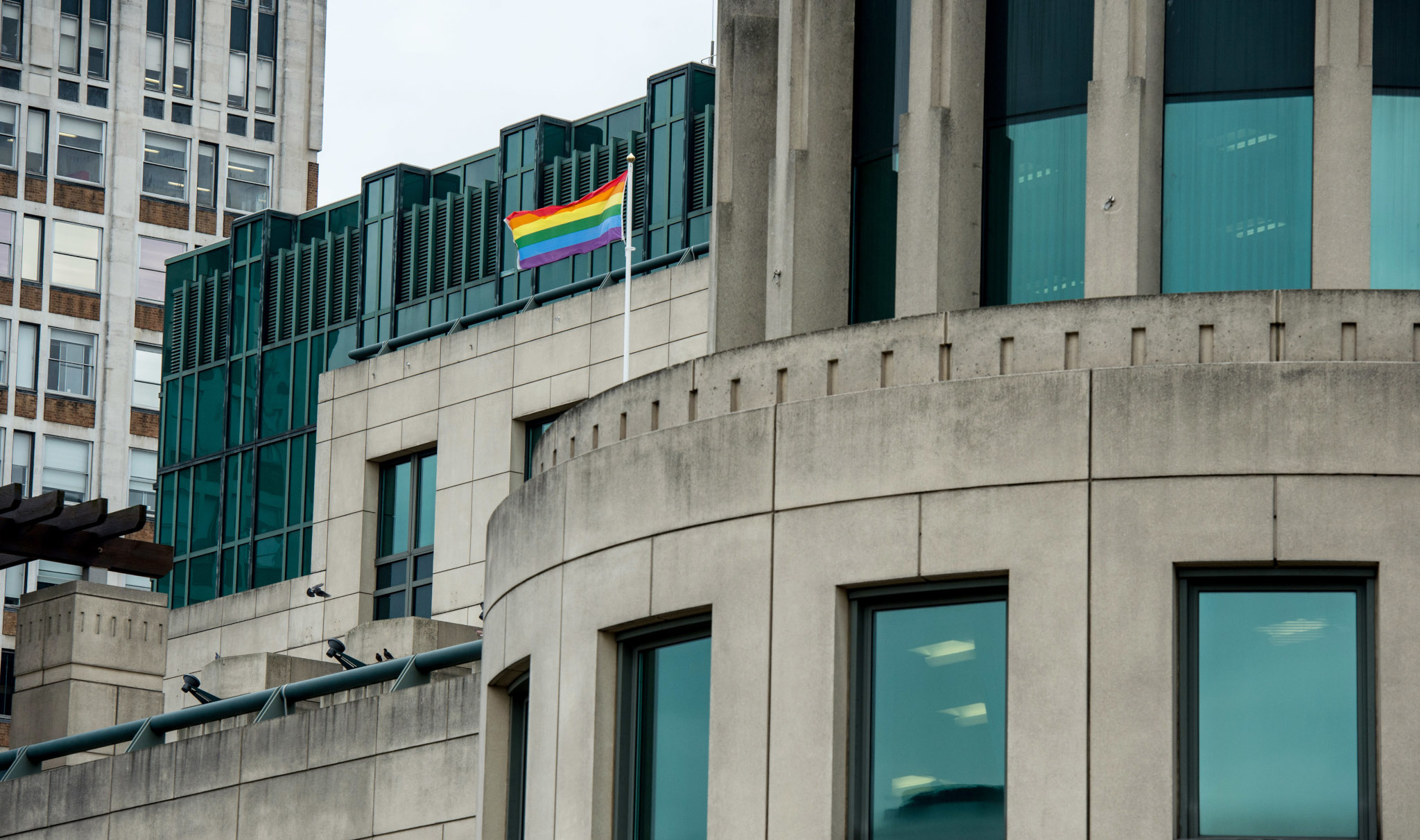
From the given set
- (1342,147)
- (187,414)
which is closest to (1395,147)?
(1342,147)

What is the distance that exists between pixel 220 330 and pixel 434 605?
52.7ft

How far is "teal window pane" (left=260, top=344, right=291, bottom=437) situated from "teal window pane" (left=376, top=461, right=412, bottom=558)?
5681 mm

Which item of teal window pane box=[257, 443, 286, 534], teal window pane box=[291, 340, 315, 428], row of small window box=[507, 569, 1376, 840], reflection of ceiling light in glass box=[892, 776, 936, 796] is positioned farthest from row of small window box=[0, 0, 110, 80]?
reflection of ceiling light in glass box=[892, 776, 936, 796]

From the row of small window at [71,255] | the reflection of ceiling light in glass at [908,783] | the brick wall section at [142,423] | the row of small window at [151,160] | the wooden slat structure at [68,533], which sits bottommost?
the reflection of ceiling light in glass at [908,783]

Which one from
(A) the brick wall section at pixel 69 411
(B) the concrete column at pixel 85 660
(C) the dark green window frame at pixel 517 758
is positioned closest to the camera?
(C) the dark green window frame at pixel 517 758

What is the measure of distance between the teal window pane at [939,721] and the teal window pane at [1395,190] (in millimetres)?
5615

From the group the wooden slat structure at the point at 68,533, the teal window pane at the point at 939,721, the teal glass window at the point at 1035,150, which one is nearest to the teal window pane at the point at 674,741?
the teal window pane at the point at 939,721

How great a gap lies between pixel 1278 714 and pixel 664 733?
17.9 feet

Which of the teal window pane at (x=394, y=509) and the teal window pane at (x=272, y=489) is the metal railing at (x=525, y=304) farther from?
the teal window pane at (x=272, y=489)

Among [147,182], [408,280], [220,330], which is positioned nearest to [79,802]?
[408,280]

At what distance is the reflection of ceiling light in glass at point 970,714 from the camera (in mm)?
19438

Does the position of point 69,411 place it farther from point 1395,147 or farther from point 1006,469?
point 1006,469

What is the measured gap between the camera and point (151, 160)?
10700cm

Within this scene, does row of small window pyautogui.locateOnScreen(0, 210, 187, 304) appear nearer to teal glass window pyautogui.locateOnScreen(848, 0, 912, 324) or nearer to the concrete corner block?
the concrete corner block
